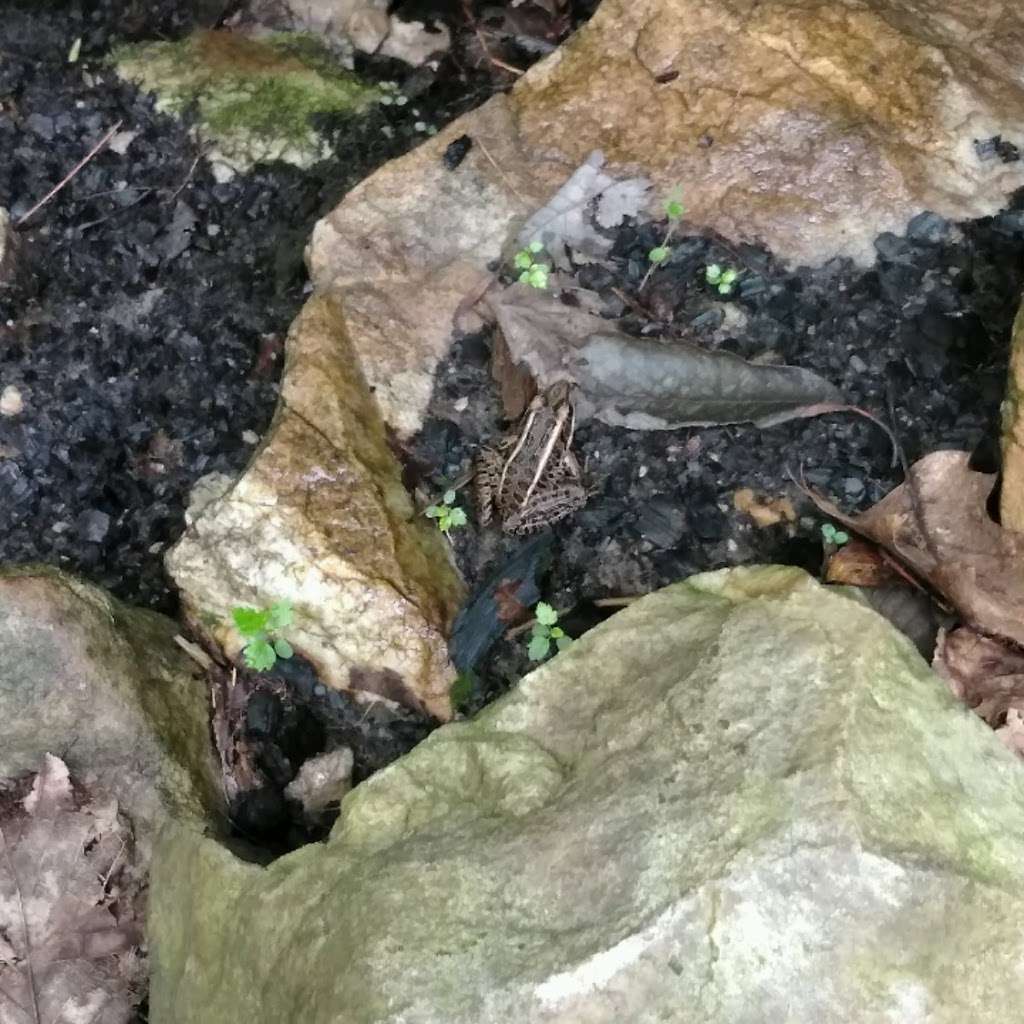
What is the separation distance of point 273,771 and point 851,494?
1.52m

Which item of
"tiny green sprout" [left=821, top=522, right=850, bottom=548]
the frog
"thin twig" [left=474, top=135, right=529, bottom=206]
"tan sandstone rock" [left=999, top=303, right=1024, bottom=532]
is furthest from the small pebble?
"tan sandstone rock" [left=999, top=303, right=1024, bottom=532]

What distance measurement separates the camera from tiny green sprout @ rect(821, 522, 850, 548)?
2504 mm

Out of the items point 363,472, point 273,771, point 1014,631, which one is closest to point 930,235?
point 1014,631

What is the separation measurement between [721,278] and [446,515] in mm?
971

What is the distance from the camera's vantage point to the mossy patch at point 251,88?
3338 mm

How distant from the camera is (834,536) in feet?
8.26

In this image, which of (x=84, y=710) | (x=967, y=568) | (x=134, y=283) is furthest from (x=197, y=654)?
(x=967, y=568)

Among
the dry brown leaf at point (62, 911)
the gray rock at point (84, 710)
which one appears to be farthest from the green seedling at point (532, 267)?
the dry brown leaf at point (62, 911)

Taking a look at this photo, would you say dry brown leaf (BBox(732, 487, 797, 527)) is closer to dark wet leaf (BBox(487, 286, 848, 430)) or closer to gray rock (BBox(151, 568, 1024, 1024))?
dark wet leaf (BBox(487, 286, 848, 430))

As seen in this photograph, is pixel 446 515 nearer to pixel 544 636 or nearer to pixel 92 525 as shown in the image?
pixel 544 636

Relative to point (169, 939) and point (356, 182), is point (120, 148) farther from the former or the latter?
point (169, 939)

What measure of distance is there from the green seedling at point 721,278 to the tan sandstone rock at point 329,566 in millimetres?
1021

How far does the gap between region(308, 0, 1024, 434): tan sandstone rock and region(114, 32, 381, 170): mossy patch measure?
54cm

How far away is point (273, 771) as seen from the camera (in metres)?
2.46
